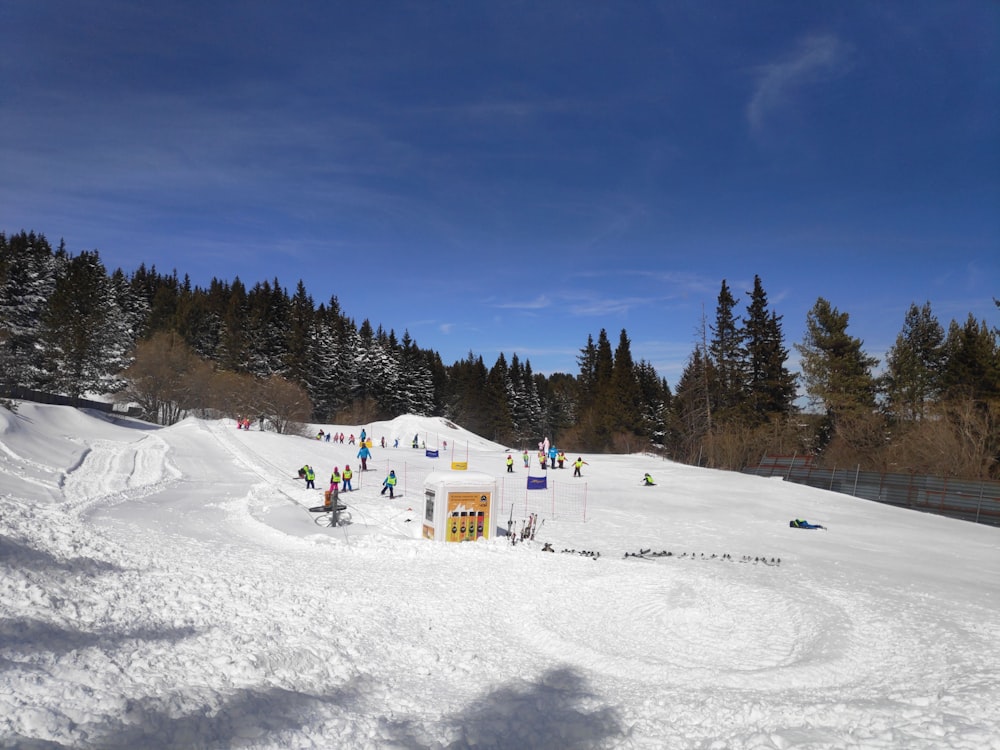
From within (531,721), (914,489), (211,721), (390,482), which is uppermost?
(914,489)

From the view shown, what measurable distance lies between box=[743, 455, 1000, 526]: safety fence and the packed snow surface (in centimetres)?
941

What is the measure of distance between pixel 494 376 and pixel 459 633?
90625mm

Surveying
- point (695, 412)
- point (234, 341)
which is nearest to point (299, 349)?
point (234, 341)

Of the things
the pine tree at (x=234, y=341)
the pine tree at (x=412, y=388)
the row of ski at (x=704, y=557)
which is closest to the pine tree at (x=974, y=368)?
the row of ski at (x=704, y=557)

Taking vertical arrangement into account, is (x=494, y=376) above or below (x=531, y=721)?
above

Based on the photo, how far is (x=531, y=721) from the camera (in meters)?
6.44

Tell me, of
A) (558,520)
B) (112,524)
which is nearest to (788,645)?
(558,520)

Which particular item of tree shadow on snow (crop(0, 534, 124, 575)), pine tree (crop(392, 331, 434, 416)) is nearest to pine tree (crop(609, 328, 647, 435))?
pine tree (crop(392, 331, 434, 416))

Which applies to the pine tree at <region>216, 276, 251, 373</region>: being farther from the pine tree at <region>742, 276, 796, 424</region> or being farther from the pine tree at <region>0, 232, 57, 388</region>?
the pine tree at <region>742, 276, 796, 424</region>

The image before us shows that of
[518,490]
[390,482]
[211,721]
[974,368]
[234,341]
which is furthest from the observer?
[234,341]

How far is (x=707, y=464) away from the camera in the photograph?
168 feet

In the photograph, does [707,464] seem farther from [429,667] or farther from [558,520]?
[429,667]

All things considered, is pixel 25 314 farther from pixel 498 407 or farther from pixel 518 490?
pixel 498 407

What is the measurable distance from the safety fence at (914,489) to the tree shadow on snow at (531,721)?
95.2ft
